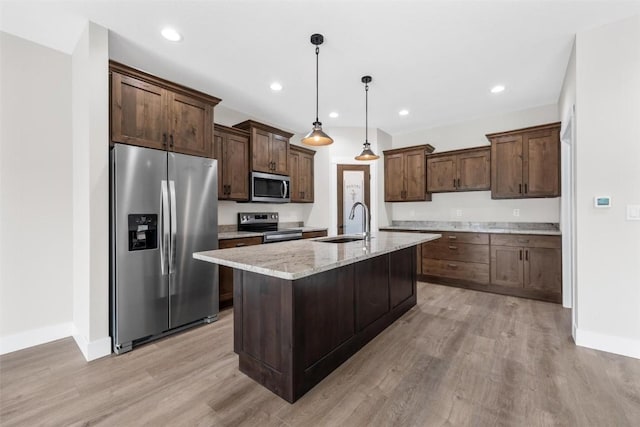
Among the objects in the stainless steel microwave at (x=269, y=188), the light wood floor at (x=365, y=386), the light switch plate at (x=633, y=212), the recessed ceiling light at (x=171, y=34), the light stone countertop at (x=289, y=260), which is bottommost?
the light wood floor at (x=365, y=386)

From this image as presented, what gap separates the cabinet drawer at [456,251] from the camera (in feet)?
13.6

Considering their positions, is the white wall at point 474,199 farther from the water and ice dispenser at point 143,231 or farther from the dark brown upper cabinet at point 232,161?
the water and ice dispenser at point 143,231

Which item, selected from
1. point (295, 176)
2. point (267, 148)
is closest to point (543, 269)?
point (295, 176)

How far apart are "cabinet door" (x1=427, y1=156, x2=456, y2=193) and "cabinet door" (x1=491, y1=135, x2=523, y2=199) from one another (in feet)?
2.07

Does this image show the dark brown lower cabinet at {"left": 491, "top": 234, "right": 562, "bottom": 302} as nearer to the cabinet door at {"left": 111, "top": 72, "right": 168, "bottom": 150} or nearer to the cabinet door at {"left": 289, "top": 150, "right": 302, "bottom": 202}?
the cabinet door at {"left": 289, "top": 150, "right": 302, "bottom": 202}

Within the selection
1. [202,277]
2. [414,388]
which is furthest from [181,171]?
[414,388]

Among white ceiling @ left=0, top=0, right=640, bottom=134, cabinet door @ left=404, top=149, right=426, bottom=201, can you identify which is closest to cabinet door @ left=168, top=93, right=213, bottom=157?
Result: white ceiling @ left=0, top=0, right=640, bottom=134

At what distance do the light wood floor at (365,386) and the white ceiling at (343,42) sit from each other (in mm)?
2765

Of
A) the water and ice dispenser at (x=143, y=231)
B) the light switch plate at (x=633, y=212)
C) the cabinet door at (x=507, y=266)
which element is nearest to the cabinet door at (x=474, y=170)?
the cabinet door at (x=507, y=266)

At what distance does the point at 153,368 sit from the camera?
217cm

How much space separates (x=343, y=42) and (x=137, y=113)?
6.65 ft

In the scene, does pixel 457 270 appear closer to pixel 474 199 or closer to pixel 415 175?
pixel 474 199

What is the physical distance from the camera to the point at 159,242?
2.63 meters

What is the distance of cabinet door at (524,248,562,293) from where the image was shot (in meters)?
3.62
